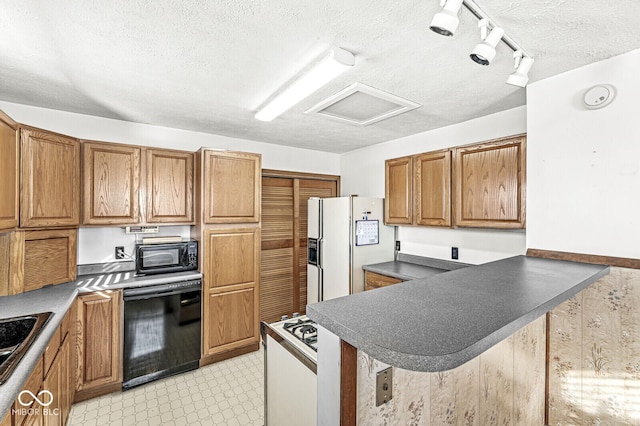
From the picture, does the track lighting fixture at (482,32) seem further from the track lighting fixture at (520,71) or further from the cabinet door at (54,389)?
the cabinet door at (54,389)

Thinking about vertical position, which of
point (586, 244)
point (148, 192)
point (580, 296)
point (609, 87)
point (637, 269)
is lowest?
point (580, 296)

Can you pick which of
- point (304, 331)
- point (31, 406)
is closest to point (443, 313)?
point (304, 331)

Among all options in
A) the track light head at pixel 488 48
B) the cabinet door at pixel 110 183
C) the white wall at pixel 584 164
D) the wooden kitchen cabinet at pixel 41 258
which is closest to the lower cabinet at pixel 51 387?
the wooden kitchen cabinet at pixel 41 258

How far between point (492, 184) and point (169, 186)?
2.95 meters

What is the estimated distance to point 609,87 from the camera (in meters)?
1.68

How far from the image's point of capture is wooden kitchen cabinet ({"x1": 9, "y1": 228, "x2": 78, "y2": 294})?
2.03 meters

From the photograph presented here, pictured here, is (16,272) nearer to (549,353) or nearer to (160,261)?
(160,261)

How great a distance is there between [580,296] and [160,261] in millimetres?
3285

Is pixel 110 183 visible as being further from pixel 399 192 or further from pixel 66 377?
pixel 399 192

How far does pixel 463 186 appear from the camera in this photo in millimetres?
2592

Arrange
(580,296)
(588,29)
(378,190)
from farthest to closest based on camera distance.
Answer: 1. (378,190)
2. (580,296)
3. (588,29)

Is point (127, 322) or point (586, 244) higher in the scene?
point (586, 244)

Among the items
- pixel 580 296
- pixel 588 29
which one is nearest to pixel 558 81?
pixel 588 29

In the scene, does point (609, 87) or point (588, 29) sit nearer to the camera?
point (588, 29)
